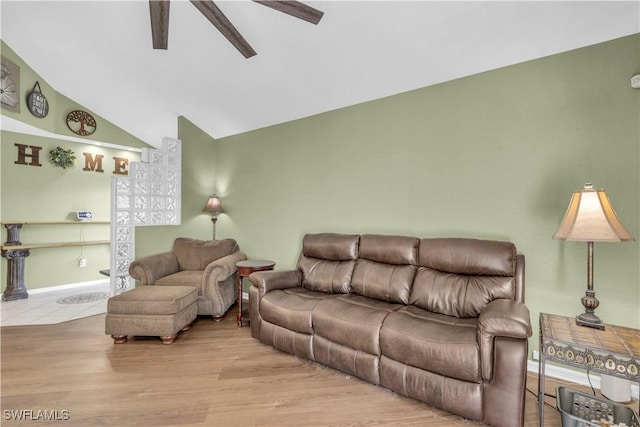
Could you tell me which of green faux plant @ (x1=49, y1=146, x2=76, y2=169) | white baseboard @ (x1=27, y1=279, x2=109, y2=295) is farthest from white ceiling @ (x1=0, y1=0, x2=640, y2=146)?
white baseboard @ (x1=27, y1=279, x2=109, y2=295)

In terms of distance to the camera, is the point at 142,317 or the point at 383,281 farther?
the point at 142,317

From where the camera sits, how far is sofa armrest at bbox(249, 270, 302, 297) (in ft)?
8.64

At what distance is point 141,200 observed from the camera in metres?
3.85

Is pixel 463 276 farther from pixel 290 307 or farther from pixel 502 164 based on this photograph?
pixel 290 307

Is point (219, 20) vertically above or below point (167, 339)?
above

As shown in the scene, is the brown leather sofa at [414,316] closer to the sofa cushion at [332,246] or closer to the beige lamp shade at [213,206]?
the sofa cushion at [332,246]

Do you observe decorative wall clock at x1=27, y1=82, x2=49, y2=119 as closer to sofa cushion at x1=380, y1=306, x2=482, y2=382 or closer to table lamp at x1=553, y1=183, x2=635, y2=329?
sofa cushion at x1=380, y1=306, x2=482, y2=382

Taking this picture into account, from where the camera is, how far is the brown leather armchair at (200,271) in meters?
3.13

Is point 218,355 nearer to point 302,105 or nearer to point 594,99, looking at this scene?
point 302,105

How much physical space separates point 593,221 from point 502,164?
85 cm

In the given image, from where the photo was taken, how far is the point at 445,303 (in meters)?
2.13

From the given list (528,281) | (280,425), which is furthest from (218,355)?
(528,281)

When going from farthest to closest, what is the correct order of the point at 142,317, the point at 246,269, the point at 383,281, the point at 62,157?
the point at 62,157 → the point at 246,269 → the point at 142,317 → the point at 383,281

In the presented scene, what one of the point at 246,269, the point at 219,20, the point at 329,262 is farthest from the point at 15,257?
the point at 219,20
